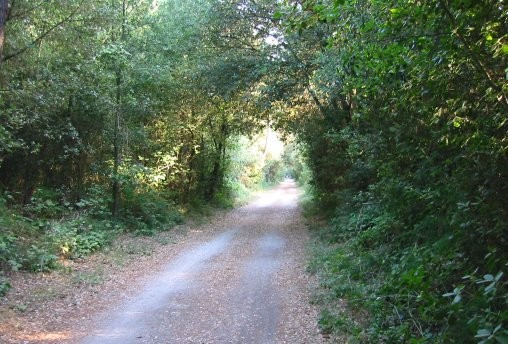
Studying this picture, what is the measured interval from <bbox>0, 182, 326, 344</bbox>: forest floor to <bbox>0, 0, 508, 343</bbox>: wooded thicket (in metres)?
0.72

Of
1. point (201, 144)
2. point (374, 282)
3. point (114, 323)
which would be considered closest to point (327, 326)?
point (374, 282)

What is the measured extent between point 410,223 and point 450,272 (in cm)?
261

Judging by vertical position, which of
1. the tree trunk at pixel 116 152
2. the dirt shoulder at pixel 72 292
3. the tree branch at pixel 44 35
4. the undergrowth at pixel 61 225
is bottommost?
the dirt shoulder at pixel 72 292

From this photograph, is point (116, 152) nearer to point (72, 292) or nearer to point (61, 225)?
point (61, 225)

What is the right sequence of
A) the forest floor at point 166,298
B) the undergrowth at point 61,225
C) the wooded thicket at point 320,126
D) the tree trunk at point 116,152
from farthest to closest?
the tree trunk at point 116,152
the undergrowth at point 61,225
the forest floor at point 166,298
the wooded thicket at point 320,126

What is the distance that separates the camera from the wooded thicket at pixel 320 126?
411 centimetres

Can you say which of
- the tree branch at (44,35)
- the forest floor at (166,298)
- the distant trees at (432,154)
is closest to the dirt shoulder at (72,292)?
the forest floor at (166,298)

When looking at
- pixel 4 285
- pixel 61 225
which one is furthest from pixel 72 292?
pixel 61 225

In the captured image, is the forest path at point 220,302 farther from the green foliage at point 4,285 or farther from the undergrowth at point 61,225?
the undergrowth at point 61,225

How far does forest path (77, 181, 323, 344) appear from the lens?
6598mm

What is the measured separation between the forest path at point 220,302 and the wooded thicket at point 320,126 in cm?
74

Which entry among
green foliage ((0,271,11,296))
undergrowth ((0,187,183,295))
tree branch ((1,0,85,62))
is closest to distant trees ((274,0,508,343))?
green foliage ((0,271,11,296))

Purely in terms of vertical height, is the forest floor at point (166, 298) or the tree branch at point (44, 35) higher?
the tree branch at point (44, 35)

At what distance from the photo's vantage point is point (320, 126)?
53.2 ft
